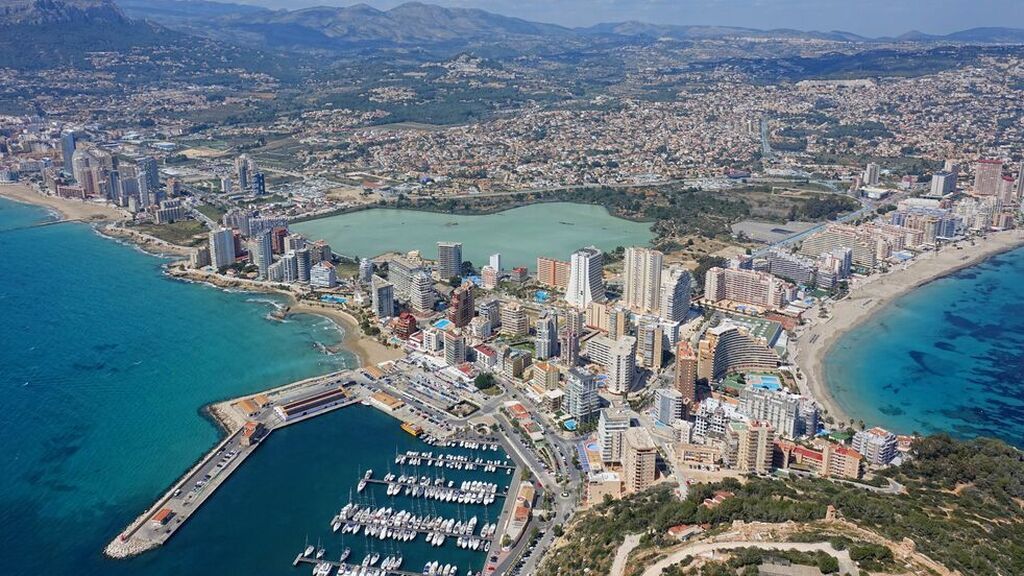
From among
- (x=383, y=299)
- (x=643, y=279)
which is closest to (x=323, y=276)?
(x=383, y=299)

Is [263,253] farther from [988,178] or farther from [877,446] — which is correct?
[988,178]

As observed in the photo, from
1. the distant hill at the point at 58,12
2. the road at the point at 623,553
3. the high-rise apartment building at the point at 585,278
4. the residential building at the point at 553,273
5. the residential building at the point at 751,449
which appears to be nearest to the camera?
the road at the point at 623,553

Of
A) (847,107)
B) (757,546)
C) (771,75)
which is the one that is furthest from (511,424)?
(771,75)

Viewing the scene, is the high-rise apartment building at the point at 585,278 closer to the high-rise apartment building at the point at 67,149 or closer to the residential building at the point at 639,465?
the residential building at the point at 639,465

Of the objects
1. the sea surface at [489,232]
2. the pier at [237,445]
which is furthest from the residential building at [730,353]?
the sea surface at [489,232]

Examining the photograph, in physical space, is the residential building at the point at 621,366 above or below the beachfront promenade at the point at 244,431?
above

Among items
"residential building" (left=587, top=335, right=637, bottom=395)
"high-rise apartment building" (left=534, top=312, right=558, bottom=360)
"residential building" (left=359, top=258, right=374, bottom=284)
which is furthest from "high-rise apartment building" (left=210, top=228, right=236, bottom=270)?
"residential building" (left=587, top=335, right=637, bottom=395)

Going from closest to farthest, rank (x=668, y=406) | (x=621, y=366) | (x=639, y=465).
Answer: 1. (x=639, y=465)
2. (x=668, y=406)
3. (x=621, y=366)
